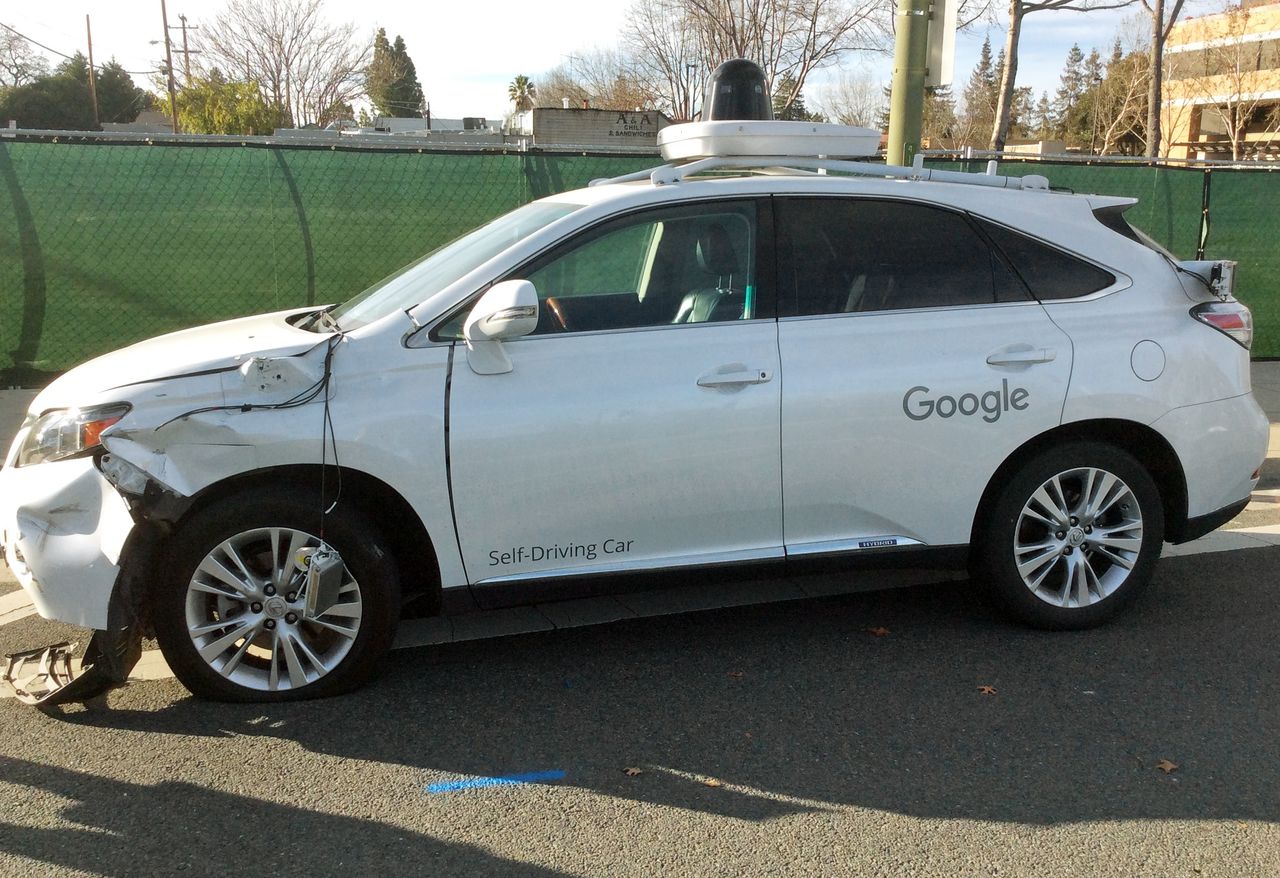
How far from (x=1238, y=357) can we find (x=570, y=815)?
3.32 m

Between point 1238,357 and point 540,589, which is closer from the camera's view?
point 540,589

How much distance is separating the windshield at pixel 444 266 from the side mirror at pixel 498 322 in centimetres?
32

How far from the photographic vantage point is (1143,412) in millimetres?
4531

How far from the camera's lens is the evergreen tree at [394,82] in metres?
90.4

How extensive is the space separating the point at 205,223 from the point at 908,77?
546 cm

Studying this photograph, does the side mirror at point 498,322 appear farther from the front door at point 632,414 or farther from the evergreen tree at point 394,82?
the evergreen tree at point 394,82

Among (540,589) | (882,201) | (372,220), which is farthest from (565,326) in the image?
(372,220)

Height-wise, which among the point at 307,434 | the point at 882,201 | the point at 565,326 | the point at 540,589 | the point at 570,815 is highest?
the point at 882,201

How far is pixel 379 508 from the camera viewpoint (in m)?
4.05

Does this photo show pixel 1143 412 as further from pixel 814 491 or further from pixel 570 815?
pixel 570 815

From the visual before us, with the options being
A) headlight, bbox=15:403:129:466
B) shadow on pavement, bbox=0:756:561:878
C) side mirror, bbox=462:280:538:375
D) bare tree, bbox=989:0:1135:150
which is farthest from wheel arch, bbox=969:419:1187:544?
bare tree, bbox=989:0:1135:150

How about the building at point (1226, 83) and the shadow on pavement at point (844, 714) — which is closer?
the shadow on pavement at point (844, 714)

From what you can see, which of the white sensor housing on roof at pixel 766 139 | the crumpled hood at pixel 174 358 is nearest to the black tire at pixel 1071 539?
the white sensor housing on roof at pixel 766 139

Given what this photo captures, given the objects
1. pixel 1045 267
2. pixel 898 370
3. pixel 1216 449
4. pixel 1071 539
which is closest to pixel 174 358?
pixel 898 370
